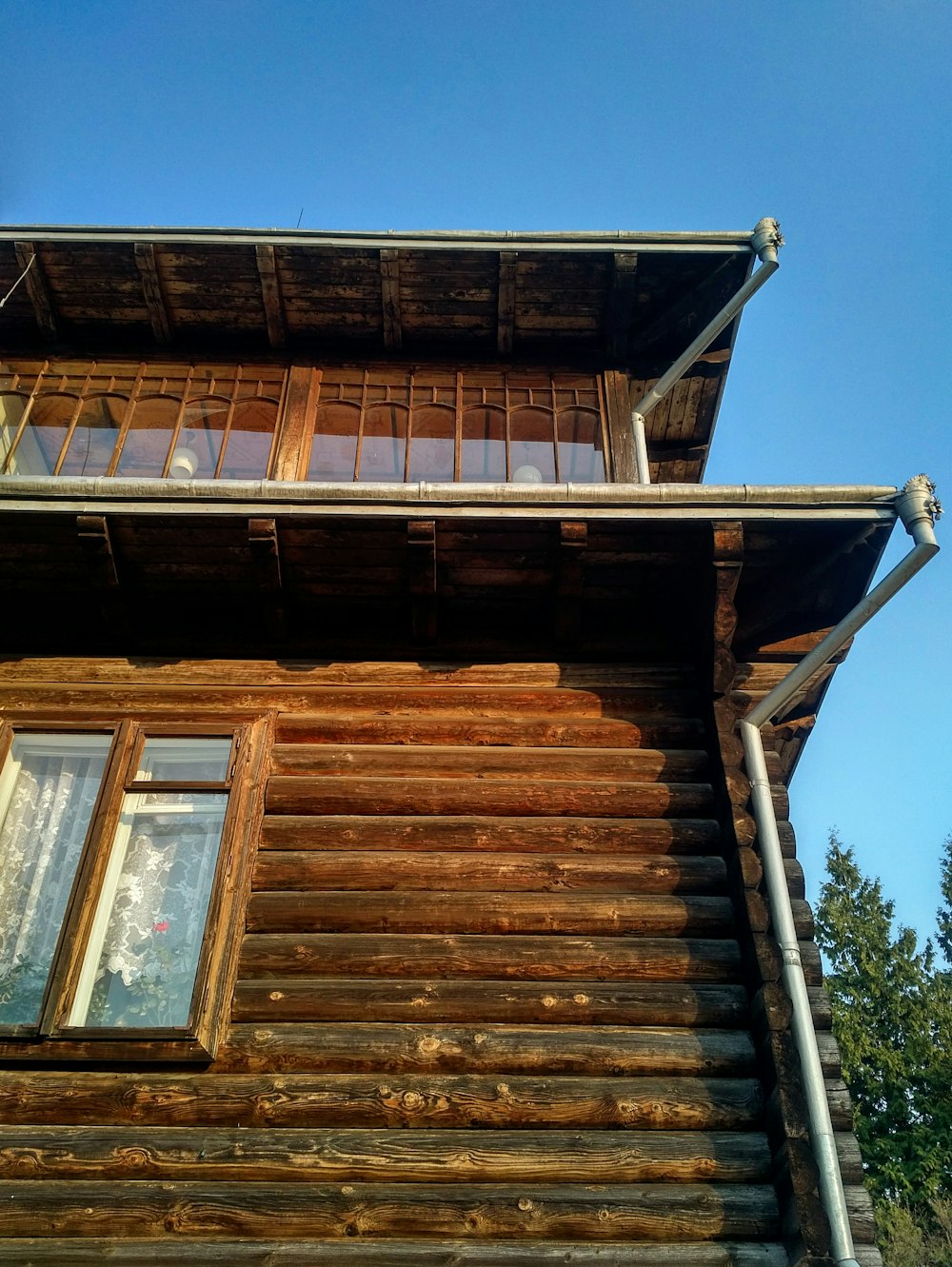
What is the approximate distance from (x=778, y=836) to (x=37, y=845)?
402 cm

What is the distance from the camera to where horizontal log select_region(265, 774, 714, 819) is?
5.75 meters

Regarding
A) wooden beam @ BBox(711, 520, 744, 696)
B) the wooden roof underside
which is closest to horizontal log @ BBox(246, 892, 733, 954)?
wooden beam @ BBox(711, 520, 744, 696)

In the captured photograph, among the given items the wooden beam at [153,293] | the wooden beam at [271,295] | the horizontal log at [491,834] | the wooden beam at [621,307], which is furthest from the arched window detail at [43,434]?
the wooden beam at [621,307]

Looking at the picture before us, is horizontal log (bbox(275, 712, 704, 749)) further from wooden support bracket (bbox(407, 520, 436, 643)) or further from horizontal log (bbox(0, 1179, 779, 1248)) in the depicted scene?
horizontal log (bbox(0, 1179, 779, 1248))

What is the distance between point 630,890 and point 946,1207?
81.9ft

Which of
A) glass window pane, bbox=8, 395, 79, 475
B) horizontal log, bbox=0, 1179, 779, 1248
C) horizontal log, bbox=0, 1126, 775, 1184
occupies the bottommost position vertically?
horizontal log, bbox=0, 1179, 779, 1248

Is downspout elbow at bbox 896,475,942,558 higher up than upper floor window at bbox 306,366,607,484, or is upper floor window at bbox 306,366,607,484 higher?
upper floor window at bbox 306,366,607,484

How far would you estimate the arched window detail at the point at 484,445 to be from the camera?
288 inches

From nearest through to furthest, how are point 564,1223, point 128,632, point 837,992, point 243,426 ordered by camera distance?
point 564,1223 → point 128,632 → point 243,426 → point 837,992

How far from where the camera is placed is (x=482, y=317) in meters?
7.91

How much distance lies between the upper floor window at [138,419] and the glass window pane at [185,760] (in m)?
2.13

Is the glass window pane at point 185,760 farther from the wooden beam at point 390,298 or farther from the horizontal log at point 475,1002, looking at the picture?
the wooden beam at point 390,298

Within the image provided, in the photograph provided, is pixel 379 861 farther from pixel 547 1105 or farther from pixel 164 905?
pixel 547 1105

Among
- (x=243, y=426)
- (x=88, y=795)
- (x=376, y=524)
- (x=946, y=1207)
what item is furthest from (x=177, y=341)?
(x=946, y=1207)
